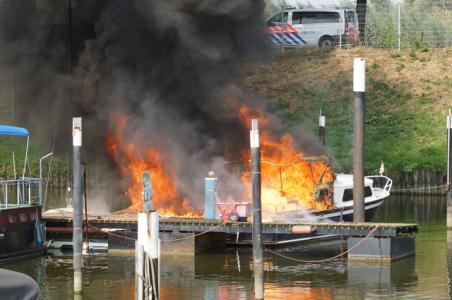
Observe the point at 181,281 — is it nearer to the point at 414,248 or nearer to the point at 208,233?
the point at 208,233

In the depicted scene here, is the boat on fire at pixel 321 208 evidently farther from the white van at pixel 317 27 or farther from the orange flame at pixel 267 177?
the white van at pixel 317 27

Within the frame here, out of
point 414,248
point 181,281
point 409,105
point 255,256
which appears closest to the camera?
point 255,256

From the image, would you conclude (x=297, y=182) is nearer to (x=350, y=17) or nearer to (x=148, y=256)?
(x=148, y=256)

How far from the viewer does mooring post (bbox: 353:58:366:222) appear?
27672 mm

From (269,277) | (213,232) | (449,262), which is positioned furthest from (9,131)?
(449,262)

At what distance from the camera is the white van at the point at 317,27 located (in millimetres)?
59656

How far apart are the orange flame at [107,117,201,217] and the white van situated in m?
24.2

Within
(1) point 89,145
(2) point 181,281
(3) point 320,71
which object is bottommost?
(2) point 181,281

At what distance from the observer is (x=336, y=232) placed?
2755 cm

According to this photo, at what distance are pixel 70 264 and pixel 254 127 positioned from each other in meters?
8.79

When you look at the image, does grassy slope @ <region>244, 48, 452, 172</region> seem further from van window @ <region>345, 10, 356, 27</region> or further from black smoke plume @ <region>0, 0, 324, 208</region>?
black smoke plume @ <region>0, 0, 324, 208</region>

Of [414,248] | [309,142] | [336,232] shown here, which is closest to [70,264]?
[336,232]

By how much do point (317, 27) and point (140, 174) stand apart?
27247 mm

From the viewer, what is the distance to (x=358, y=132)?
28000 mm
